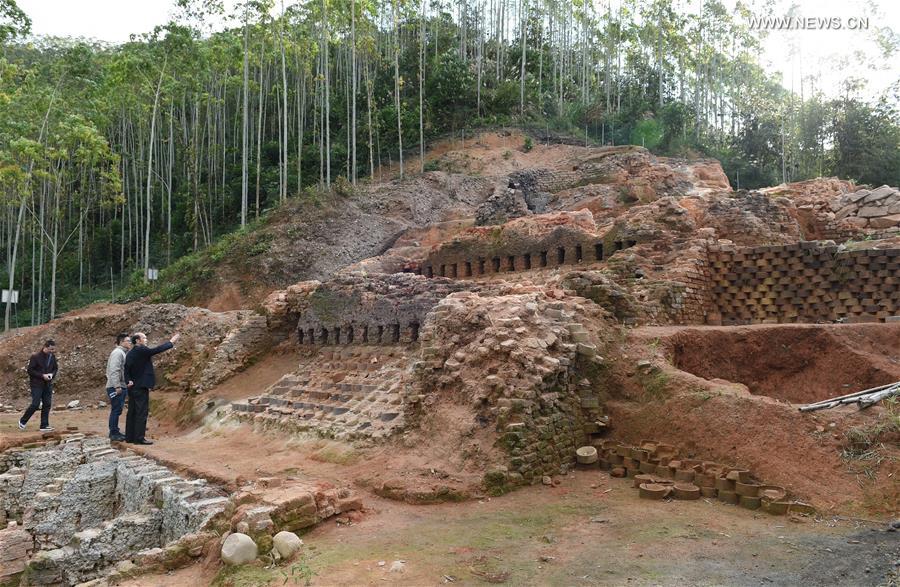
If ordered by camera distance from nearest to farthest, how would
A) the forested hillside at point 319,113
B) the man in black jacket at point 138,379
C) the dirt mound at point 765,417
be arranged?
the dirt mound at point 765,417
the man in black jacket at point 138,379
the forested hillside at point 319,113

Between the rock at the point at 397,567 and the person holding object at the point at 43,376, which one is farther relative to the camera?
the person holding object at the point at 43,376

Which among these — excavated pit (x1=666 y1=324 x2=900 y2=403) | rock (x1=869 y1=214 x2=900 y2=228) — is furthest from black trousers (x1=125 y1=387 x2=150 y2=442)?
rock (x1=869 y1=214 x2=900 y2=228)

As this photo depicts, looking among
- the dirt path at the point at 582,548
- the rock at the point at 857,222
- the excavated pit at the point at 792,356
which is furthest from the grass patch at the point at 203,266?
the dirt path at the point at 582,548

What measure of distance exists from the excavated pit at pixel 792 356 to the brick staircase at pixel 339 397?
13.8ft

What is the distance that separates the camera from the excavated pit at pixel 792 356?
28.6ft

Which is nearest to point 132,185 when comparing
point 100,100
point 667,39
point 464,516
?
point 100,100

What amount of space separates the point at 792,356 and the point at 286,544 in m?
7.52

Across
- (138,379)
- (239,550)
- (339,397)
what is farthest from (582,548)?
(138,379)

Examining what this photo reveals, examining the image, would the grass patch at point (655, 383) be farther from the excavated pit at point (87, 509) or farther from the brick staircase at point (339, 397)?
the excavated pit at point (87, 509)

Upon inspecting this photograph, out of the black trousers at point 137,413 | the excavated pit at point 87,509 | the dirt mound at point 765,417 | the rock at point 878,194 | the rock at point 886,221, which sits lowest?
the excavated pit at point 87,509

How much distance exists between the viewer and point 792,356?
924cm

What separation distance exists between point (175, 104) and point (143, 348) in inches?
1195

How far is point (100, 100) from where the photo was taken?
99.1 ft

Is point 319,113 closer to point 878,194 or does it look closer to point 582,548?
point 878,194
